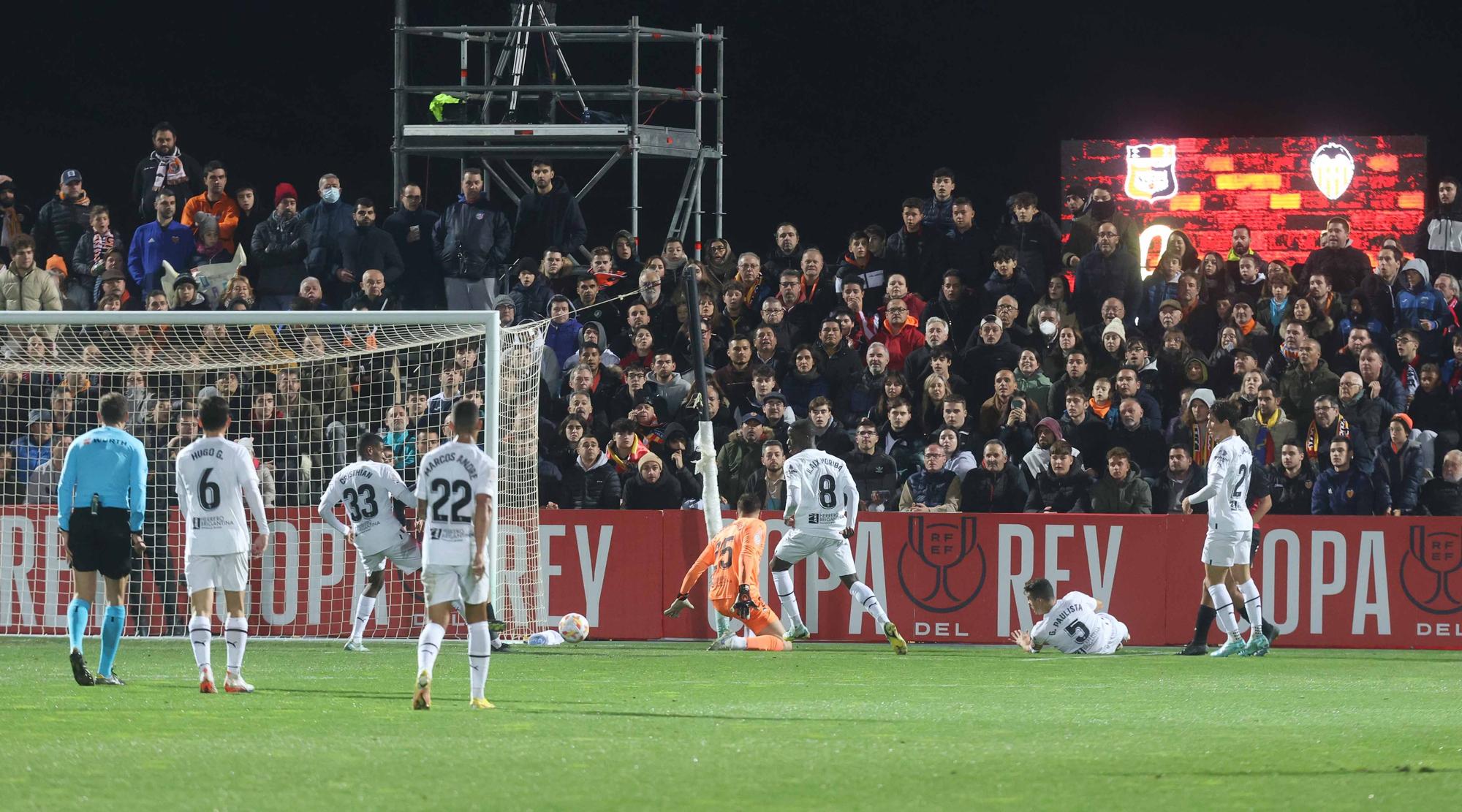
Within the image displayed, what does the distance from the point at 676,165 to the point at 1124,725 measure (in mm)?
16077

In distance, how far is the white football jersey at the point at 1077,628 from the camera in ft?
52.7

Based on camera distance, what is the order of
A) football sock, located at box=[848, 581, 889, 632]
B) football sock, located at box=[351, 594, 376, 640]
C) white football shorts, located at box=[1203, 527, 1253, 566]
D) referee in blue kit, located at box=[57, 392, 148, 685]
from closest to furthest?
referee in blue kit, located at box=[57, 392, 148, 685] < white football shorts, located at box=[1203, 527, 1253, 566] < football sock, located at box=[848, 581, 889, 632] < football sock, located at box=[351, 594, 376, 640]

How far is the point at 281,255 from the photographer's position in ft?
69.9

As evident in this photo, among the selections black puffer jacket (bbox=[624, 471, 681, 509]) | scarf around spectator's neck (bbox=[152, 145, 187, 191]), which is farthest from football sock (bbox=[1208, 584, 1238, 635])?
scarf around spectator's neck (bbox=[152, 145, 187, 191])

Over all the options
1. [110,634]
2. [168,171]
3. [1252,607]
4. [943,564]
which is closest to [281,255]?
[168,171]

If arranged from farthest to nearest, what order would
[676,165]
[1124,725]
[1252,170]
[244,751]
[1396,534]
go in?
[676,165]
[1252,170]
[1396,534]
[1124,725]
[244,751]

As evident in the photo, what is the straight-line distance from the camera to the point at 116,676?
42.8 ft

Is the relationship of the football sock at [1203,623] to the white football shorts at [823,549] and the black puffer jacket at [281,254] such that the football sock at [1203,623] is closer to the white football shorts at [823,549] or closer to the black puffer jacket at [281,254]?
the white football shorts at [823,549]

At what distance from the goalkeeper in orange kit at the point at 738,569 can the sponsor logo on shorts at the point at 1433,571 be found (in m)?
5.70

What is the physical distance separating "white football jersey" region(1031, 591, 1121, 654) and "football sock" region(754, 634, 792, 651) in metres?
2.11

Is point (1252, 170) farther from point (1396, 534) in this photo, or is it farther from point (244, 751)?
point (244, 751)

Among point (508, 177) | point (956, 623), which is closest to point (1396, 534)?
point (956, 623)

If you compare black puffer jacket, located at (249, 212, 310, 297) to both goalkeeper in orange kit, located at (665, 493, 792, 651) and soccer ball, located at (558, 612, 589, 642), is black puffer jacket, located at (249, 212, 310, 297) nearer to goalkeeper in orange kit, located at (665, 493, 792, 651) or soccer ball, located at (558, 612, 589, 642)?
soccer ball, located at (558, 612, 589, 642)

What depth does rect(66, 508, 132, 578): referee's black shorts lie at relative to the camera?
12.8 meters
